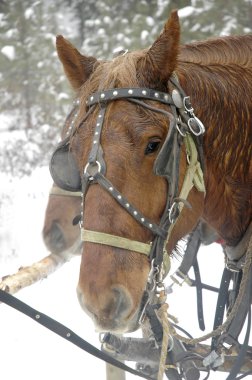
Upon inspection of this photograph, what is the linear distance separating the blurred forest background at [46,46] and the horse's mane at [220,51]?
A: 836 cm

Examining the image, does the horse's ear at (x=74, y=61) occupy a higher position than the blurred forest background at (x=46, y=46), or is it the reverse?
the horse's ear at (x=74, y=61)

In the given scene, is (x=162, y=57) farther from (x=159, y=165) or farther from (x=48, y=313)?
(x=48, y=313)

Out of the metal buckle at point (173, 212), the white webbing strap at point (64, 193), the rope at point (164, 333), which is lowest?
the white webbing strap at point (64, 193)

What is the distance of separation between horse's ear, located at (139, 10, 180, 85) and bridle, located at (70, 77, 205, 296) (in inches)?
2.3

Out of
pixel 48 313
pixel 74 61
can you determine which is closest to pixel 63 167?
pixel 74 61

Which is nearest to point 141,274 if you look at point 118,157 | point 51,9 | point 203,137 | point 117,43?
point 118,157

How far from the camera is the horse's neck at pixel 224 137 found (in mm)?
2105

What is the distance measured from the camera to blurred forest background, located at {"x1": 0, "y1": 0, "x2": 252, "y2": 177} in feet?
36.4

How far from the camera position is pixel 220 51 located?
7.89 feet

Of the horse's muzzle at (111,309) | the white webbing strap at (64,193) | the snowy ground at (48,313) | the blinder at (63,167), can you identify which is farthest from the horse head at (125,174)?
the snowy ground at (48,313)

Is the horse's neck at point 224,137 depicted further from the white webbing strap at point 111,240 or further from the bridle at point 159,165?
the white webbing strap at point 111,240

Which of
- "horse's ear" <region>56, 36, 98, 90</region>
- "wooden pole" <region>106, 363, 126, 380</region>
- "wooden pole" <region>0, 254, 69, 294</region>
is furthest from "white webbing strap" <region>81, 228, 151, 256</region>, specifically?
"wooden pole" <region>106, 363, 126, 380</region>

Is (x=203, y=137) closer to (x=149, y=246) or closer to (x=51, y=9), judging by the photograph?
(x=149, y=246)

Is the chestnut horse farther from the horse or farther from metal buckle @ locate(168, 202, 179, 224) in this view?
the horse
